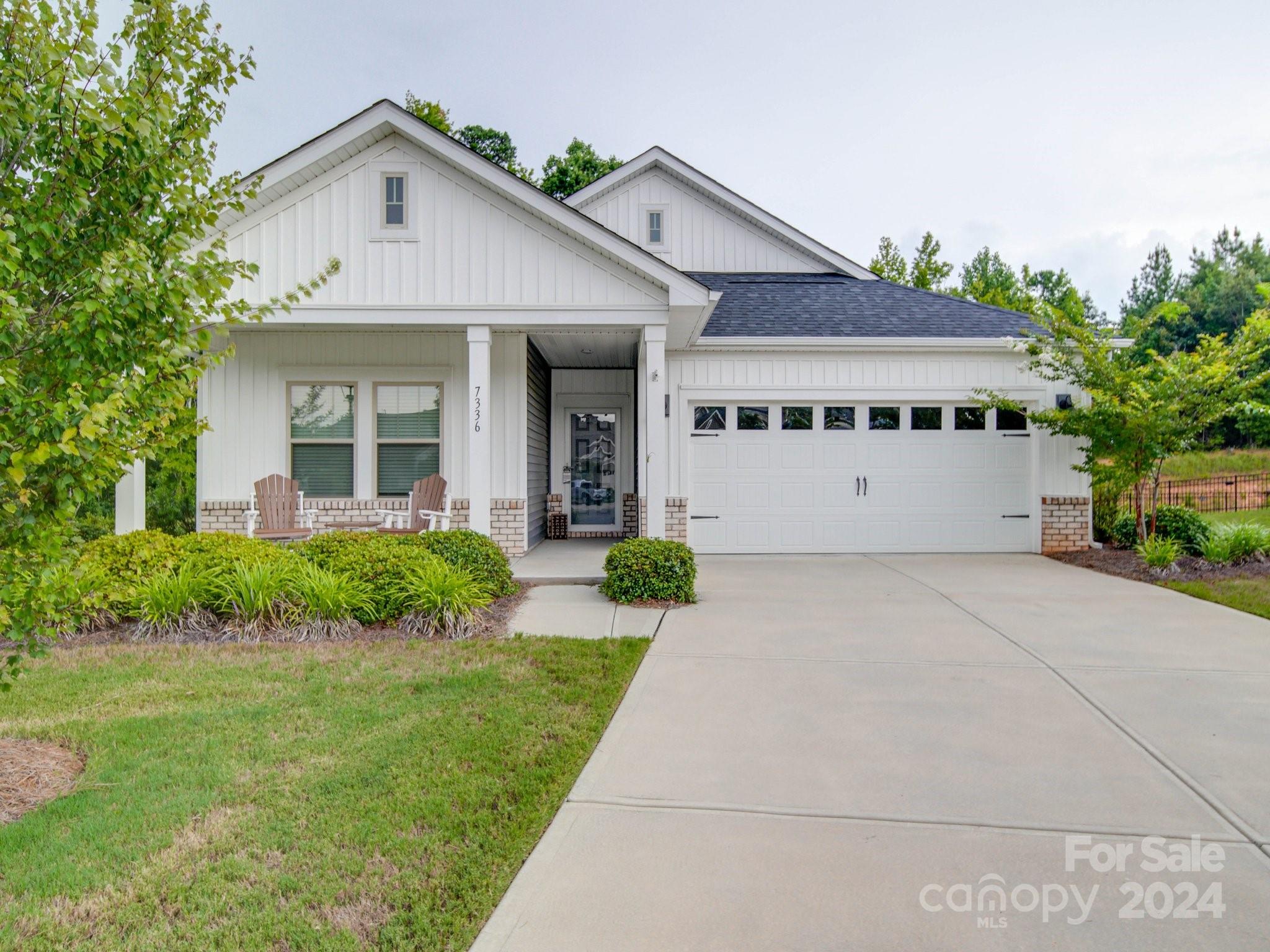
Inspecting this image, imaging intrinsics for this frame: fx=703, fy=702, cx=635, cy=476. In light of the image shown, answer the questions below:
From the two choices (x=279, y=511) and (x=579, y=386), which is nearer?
(x=279, y=511)

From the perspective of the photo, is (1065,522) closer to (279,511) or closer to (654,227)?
(654,227)

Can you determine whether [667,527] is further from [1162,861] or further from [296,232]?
[1162,861]

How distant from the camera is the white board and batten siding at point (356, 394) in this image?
952 centimetres

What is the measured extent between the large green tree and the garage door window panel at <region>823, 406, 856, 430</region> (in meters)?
8.86

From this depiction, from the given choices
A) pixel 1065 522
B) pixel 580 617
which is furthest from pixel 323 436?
pixel 1065 522

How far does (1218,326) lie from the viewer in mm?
33500

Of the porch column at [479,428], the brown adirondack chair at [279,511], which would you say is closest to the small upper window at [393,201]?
the porch column at [479,428]

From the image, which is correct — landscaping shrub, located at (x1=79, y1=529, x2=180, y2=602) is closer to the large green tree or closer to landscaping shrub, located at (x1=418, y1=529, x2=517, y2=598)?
landscaping shrub, located at (x1=418, y1=529, x2=517, y2=598)

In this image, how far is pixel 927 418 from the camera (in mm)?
10844

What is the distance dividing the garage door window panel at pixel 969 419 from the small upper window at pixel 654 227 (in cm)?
658

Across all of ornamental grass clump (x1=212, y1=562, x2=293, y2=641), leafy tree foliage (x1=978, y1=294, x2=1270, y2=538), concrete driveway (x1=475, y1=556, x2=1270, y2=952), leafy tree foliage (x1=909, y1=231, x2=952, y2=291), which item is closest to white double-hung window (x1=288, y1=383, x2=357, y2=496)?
ornamental grass clump (x1=212, y1=562, x2=293, y2=641)

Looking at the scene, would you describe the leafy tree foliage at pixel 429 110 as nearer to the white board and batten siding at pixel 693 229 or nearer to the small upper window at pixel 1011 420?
the white board and batten siding at pixel 693 229

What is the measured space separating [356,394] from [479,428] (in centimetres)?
257

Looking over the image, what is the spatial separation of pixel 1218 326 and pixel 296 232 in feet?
134
